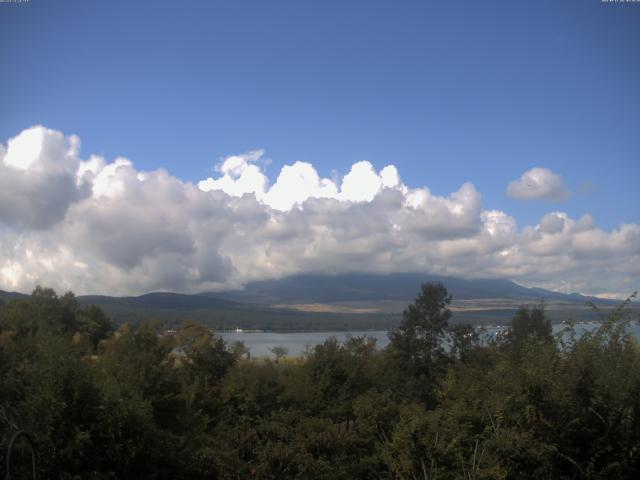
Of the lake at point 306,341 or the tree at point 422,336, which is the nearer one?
the lake at point 306,341

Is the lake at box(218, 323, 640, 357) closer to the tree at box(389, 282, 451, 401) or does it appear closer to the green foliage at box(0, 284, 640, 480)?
the green foliage at box(0, 284, 640, 480)

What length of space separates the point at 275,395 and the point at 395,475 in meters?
11.1

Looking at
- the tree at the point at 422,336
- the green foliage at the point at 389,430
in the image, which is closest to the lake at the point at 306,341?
the green foliage at the point at 389,430

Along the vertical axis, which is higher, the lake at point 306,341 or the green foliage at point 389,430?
the green foliage at point 389,430

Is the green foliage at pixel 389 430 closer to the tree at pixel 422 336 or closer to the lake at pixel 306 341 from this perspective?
the lake at pixel 306 341

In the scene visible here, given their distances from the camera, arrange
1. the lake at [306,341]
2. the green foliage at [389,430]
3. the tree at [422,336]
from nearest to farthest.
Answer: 1. the green foliage at [389,430]
2. the lake at [306,341]
3. the tree at [422,336]

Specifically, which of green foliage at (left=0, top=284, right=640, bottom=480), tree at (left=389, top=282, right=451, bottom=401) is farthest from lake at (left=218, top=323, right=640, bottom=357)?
tree at (left=389, top=282, right=451, bottom=401)

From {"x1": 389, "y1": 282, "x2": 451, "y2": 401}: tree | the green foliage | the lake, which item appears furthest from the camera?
{"x1": 389, "y1": 282, "x2": 451, "y2": 401}: tree

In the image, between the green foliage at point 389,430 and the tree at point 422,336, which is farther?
the tree at point 422,336

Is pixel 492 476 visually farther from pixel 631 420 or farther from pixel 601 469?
pixel 631 420

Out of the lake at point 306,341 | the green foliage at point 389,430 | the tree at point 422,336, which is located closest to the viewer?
the green foliage at point 389,430

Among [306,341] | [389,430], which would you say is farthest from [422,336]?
[306,341]

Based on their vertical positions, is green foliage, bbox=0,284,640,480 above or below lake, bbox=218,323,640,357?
above

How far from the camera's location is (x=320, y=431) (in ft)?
30.8
